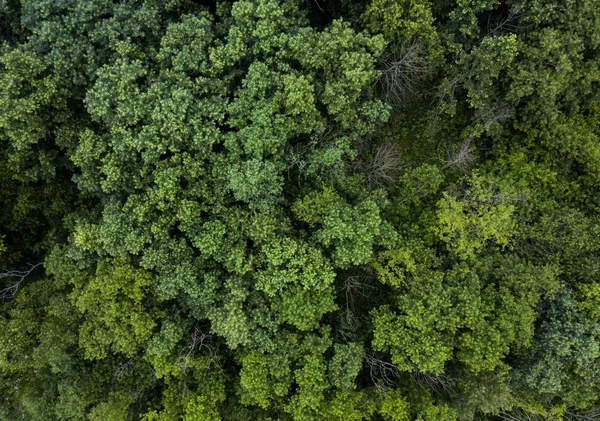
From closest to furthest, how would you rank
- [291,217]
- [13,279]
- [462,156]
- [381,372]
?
[291,217] < [381,372] < [13,279] < [462,156]

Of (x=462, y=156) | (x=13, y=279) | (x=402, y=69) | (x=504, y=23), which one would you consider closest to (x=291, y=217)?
(x=402, y=69)

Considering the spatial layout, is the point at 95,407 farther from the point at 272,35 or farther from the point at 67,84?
the point at 272,35

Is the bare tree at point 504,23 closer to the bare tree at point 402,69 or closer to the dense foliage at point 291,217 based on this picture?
the dense foliage at point 291,217

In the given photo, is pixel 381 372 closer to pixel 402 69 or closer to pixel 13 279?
pixel 402 69

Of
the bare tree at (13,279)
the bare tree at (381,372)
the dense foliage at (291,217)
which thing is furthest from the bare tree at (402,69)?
the bare tree at (13,279)

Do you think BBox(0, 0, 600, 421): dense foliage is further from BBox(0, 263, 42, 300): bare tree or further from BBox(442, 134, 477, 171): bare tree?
BBox(442, 134, 477, 171): bare tree

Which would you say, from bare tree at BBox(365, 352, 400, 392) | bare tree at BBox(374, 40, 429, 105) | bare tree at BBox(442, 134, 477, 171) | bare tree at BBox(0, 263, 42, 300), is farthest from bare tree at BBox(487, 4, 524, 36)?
bare tree at BBox(0, 263, 42, 300)
